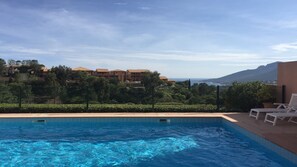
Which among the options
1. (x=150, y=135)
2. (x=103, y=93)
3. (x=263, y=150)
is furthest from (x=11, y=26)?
(x=263, y=150)

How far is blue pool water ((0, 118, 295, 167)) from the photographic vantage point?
21.1ft

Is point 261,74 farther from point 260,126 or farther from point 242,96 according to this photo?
point 260,126

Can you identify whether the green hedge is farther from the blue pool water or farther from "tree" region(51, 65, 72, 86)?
"tree" region(51, 65, 72, 86)

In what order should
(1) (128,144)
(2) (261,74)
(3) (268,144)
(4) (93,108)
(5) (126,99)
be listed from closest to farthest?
(3) (268,144) < (1) (128,144) < (4) (93,108) < (5) (126,99) < (2) (261,74)

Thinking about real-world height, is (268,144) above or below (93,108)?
below

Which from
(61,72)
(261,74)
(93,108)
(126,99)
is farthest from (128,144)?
(261,74)

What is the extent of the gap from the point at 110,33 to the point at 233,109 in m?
8.26

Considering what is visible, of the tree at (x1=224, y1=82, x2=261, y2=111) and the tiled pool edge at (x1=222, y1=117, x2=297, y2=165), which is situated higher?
the tree at (x1=224, y1=82, x2=261, y2=111)

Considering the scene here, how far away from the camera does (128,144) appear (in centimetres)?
Answer: 798

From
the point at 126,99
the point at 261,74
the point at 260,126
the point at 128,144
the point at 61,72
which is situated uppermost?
the point at 261,74

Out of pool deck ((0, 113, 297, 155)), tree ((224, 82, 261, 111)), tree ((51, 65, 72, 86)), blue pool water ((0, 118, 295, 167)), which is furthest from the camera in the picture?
tree ((51, 65, 72, 86))

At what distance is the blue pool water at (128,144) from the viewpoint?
6445 mm

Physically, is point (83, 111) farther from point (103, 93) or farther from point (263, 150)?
point (263, 150)

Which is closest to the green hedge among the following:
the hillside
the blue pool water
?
the blue pool water
